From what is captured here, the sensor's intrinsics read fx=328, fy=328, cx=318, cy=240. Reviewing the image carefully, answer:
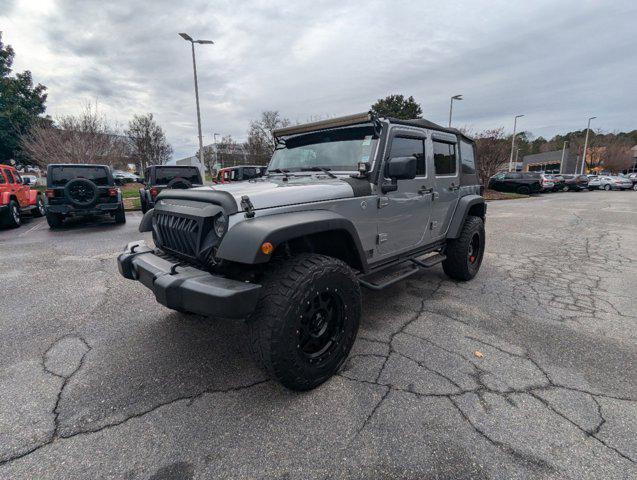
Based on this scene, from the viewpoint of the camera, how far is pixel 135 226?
939 centimetres

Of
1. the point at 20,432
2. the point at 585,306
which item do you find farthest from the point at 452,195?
the point at 20,432

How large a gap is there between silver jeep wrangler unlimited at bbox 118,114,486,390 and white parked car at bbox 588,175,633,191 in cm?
3560

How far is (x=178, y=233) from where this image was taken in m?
2.59

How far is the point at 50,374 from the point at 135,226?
25.2ft

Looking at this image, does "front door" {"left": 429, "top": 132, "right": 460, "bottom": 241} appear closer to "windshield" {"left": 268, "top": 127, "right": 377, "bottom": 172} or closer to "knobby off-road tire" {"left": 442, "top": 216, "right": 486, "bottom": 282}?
"knobby off-road tire" {"left": 442, "top": 216, "right": 486, "bottom": 282}

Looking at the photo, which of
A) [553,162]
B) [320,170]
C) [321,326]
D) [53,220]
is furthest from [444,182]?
[553,162]

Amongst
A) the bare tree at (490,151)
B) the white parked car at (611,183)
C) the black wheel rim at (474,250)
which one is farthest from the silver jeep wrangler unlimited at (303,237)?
the white parked car at (611,183)

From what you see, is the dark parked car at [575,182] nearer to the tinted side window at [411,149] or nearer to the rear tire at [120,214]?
the tinted side window at [411,149]

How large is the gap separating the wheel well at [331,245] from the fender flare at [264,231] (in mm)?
241

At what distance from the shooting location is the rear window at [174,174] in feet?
33.9

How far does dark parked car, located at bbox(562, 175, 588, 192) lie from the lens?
89.9 ft

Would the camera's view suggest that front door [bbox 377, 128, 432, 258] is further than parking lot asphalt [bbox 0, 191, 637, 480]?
Yes

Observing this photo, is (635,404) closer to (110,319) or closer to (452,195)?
(452,195)

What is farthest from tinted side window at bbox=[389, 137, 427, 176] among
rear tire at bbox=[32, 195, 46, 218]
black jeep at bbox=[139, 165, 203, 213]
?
rear tire at bbox=[32, 195, 46, 218]
